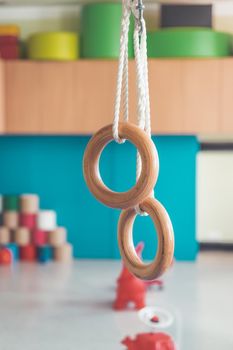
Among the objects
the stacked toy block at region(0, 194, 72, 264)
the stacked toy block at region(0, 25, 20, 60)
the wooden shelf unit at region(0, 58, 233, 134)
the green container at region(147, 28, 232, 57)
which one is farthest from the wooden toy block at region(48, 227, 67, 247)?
the green container at region(147, 28, 232, 57)

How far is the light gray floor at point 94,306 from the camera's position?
92.4 inches

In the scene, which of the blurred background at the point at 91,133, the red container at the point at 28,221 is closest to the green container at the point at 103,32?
the blurred background at the point at 91,133

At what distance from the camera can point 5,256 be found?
12.9 ft

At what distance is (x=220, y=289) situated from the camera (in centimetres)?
321

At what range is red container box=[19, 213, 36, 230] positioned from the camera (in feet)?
13.2

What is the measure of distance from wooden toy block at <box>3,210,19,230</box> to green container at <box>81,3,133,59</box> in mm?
1247

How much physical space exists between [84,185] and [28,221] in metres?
0.48

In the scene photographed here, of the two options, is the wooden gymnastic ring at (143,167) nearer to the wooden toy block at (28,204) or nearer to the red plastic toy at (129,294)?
the red plastic toy at (129,294)

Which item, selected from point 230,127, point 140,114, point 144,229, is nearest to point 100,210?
point 144,229

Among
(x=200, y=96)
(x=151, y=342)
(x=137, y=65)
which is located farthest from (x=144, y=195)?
(x=200, y=96)

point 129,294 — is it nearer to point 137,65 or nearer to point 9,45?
point 137,65

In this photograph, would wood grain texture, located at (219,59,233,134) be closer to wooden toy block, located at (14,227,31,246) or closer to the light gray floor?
the light gray floor

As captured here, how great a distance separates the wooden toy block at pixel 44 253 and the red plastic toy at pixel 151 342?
6.85ft

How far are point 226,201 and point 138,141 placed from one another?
317 centimetres
